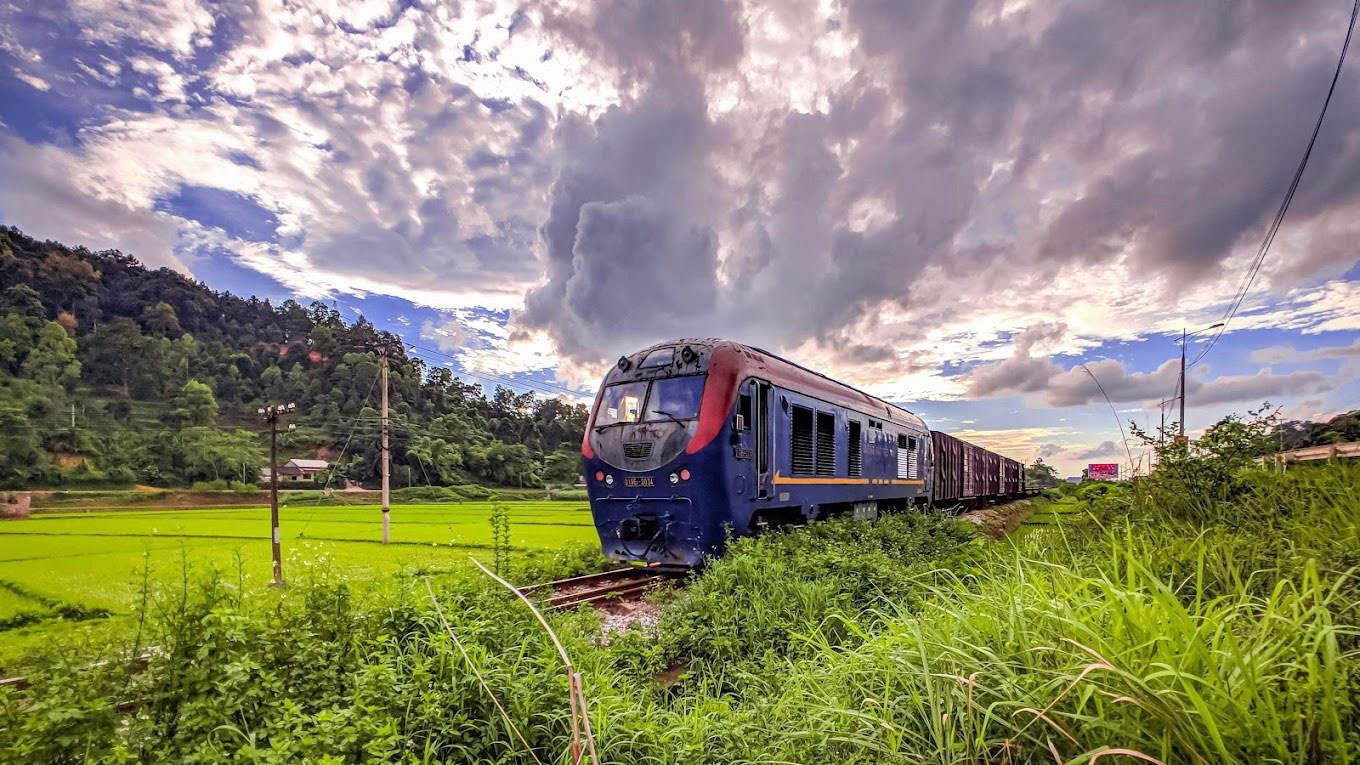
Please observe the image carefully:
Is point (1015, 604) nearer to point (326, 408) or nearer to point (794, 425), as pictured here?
point (794, 425)

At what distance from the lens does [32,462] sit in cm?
3222

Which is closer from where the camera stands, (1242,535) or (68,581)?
(1242,535)

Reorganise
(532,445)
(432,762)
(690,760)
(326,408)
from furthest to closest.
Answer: (532,445)
(326,408)
(690,760)
(432,762)

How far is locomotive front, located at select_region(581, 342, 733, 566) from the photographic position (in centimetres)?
857

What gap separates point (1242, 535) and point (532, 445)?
2059 inches

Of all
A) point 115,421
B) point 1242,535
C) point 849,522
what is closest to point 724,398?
point 849,522

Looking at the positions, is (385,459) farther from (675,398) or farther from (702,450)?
(702,450)

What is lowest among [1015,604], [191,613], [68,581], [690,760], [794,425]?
[68,581]

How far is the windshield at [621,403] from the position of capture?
9.55 meters

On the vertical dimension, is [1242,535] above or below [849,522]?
above

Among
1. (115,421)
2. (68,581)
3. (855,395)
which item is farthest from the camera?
(115,421)

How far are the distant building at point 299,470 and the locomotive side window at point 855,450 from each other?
41.9 meters

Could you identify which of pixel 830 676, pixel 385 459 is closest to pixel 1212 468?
pixel 830 676

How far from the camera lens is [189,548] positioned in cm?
383
